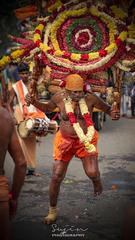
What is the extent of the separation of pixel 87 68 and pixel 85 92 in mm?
318

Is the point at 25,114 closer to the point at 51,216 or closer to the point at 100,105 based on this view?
the point at 100,105

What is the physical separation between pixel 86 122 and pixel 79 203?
4.14 ft

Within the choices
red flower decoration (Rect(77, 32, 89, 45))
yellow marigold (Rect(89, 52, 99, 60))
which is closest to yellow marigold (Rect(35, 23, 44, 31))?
red flower decoration (Rect(77, 32, 89, 45))

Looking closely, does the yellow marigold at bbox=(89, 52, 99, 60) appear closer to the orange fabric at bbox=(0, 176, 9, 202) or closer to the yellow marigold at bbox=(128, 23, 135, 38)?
the yellow marigold at bbox=(128, 23, 135, 38)

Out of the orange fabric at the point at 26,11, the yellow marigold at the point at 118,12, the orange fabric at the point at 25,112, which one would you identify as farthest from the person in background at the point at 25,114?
the yellow marigold at the point at 118,12

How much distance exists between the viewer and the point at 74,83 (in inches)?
242

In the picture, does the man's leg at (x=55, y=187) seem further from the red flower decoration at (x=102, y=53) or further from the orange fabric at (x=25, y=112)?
the orange fabric at (x=25, y=112)

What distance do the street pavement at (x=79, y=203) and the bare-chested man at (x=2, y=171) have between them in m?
0.98

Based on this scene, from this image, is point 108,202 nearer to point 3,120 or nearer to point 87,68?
point 87,68

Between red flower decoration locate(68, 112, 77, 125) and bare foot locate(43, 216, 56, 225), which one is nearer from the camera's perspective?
bare foot locate(43, 216, 56, 225)

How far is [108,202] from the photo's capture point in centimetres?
684

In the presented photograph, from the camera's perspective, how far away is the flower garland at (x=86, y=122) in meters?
6.00

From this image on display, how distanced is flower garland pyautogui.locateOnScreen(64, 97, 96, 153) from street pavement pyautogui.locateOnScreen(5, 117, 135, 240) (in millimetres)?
931

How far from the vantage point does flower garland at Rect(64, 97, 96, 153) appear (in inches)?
236
